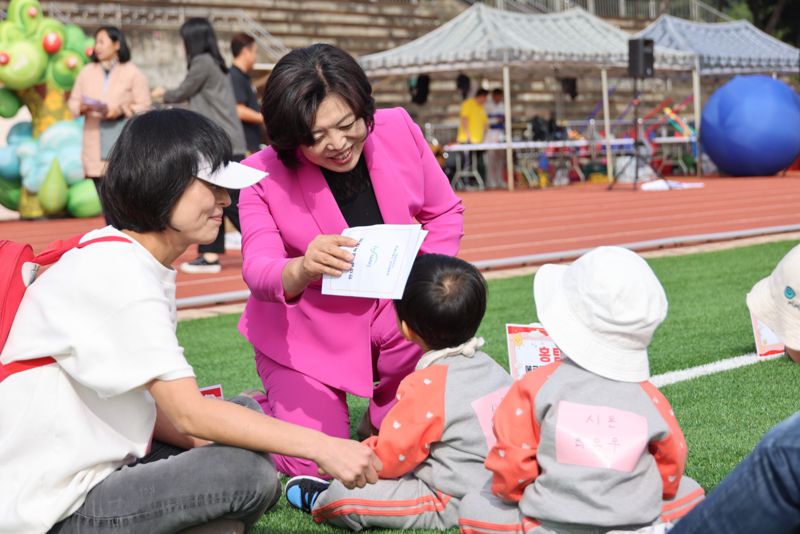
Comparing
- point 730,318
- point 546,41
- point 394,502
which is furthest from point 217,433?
point 546,41

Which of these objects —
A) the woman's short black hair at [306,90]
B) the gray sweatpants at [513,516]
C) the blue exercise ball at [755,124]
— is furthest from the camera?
the blue exercise ball at [755,124]

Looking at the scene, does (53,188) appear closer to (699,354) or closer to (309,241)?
(699,354)

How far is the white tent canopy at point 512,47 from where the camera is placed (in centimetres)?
1933

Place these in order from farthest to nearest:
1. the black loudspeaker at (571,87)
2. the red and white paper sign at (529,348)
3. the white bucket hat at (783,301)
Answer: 1. the black loudspeaker at (571,87)
2. the red and white paper sign at (529,348)
3. the white bucket hat at (783,301)

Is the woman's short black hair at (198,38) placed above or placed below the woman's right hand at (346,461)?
above

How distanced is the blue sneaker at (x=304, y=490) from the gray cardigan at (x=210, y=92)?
19.0 ft

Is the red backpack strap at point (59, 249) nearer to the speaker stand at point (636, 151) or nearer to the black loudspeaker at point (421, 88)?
the speaker stand at point (636, 151)

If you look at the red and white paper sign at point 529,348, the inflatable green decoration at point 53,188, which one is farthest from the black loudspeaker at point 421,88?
the red and white paper sign at point 529,348

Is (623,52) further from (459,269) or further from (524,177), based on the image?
(459,269)

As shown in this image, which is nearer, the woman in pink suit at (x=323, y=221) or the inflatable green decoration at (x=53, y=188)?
the woman in pink suit at (x=323, y=221)

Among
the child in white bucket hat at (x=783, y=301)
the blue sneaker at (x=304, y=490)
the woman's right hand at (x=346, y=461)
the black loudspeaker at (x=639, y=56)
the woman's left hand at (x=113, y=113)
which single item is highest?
the woman's right hand at (x=346, y=461)

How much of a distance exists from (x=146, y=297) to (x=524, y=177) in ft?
64.6

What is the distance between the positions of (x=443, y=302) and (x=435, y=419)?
0.32 m

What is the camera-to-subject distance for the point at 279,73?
369 centimetres
